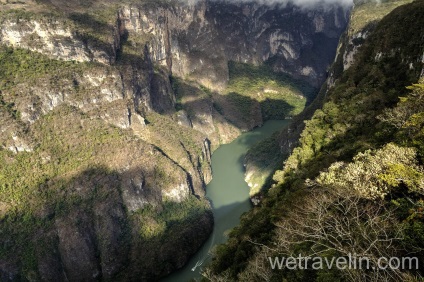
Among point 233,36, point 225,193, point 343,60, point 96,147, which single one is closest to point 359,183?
point 343,60

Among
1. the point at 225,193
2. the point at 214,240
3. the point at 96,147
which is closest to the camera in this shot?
the point at 214,240

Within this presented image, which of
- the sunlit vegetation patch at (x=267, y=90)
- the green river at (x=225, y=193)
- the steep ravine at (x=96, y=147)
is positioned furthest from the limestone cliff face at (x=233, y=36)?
the green river at (x=225, y=193)

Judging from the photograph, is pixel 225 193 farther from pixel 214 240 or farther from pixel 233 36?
pixel 233 36

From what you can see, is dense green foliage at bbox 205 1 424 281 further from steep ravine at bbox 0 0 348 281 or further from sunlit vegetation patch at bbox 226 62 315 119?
sunlit vegetation patch at bbox 226 62 315 119

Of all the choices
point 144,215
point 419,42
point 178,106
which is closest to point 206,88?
point 178,106

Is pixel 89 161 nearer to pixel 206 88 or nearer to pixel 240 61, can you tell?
pixel 206 88

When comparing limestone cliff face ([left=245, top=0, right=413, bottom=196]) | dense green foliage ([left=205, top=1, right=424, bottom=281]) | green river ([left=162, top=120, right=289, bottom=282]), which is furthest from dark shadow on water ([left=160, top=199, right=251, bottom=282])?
dense green foliage ([left=205, top=1, right=424, bottom=281])
